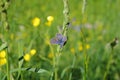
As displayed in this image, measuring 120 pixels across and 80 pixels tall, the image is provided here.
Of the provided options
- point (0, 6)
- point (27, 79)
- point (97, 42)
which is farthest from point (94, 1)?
point (0, 6)

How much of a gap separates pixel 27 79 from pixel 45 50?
5.00 ft

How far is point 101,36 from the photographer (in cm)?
462

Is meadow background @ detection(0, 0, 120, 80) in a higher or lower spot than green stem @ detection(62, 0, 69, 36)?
higher

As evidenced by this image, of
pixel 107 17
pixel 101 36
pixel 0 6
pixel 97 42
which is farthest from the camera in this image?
pixel 107 17

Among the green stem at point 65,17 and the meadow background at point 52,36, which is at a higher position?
the meadow background at point 52,36

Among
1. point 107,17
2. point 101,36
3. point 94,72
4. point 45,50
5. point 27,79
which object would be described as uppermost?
point 107,17

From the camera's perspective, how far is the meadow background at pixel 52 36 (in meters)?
1.87

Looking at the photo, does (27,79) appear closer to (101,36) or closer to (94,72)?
(94,72)

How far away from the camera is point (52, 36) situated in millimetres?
4391

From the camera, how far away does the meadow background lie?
1.87 m

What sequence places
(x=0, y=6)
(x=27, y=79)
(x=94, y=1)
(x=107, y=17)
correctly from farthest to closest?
(x=94, y=1) → (x=107, y=17) → (x=27, y=79) → (x=0, y=6)

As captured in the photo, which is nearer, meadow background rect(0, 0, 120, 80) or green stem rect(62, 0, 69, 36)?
green stem rect(62, 0, 69, 36)

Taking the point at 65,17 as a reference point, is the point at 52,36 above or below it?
above

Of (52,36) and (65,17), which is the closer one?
(65,17)
